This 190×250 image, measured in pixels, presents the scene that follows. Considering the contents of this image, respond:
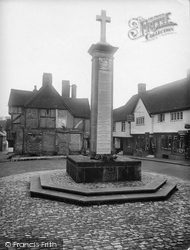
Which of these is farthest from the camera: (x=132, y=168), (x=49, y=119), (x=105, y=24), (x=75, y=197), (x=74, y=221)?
(x=49, y=119)

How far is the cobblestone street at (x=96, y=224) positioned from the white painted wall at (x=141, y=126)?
2131cm

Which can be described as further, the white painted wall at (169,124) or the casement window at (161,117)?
the casement window at (161,117)

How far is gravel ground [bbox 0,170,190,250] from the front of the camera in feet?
13.2

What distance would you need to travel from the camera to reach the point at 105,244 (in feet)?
13.1

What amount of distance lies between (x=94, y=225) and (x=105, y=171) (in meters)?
3.97

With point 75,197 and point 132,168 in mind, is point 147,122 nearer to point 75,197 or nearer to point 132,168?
point 132,168

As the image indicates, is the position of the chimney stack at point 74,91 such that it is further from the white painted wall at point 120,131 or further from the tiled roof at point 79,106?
the white painted wall at point 120,131

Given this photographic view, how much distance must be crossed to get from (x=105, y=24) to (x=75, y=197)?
7734 millimetres

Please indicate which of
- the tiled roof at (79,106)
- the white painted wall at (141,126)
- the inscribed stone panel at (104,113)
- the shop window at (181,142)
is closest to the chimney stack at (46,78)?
the tiled roof at (79,106)

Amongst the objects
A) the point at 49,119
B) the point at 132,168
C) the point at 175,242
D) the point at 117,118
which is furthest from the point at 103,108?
the point at 117,118

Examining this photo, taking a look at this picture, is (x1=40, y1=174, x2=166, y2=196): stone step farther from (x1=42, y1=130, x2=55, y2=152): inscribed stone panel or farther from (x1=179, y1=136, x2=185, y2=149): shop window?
(x1=42, y1=130, x2=55, y2=152): inscribed stone panel

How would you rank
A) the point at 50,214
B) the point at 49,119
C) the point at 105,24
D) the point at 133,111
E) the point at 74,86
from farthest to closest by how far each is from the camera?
the point at 74,86 → the point at 133,111 → the point at 49,119 → the point at 105,24 → the point at 50,214

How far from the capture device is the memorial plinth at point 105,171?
8.48m

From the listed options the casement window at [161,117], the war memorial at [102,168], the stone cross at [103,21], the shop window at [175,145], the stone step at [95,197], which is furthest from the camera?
the casement window at [161,117]
